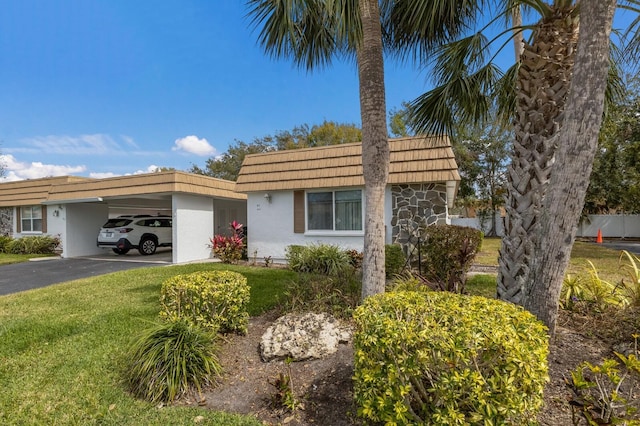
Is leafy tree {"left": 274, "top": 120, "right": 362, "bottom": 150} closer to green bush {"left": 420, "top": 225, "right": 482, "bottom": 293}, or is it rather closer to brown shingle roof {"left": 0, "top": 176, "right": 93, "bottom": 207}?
brown shingle roof {"left": 0, "top": 176, "right": 93, "bottom": 207}

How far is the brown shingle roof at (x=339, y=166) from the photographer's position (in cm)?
908

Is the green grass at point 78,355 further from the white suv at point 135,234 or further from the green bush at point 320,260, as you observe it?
the white suv at point 135,234

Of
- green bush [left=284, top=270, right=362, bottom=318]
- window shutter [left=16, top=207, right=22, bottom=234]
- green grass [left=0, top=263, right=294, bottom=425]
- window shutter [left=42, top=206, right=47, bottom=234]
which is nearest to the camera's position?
green grass [left=0, top=263, right=294, bottom=425]

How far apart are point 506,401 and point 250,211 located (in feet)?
35.2

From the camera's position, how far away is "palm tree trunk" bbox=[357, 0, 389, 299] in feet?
14.4

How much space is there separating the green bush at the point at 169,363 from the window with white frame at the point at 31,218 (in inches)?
714

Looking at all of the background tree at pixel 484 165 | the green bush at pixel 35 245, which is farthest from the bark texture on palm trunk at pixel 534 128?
the background tree at pixel 484 165

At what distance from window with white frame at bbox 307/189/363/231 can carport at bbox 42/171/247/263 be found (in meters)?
4.39

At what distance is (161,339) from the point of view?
3.42 metres

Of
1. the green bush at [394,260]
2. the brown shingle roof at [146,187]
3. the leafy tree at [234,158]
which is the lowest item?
the green bush at [394,260]

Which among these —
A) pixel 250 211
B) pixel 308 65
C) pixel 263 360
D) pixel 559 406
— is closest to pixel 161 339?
pixel 263 360

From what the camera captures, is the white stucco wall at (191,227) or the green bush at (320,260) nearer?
the green bush at (320,260)

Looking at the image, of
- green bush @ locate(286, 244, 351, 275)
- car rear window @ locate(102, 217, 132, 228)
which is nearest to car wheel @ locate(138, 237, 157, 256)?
car rear window @ locate(102, 217, 132, 228)

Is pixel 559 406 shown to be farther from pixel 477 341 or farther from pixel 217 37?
pixel 217 37
